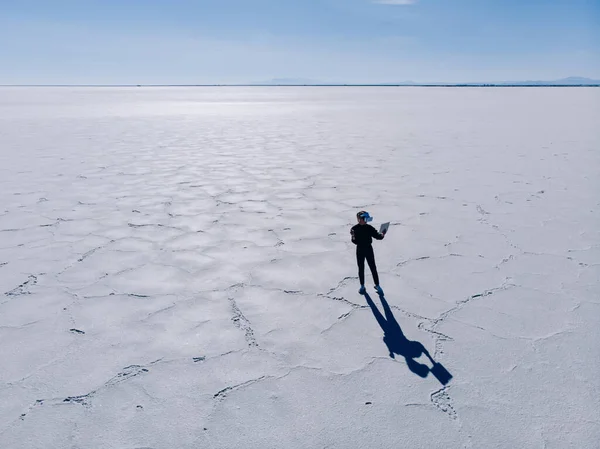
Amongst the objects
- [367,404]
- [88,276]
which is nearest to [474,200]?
[367,404]

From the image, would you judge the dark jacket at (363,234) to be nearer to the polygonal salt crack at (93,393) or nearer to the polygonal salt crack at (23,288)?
the polygonal salt crack at (93,393)

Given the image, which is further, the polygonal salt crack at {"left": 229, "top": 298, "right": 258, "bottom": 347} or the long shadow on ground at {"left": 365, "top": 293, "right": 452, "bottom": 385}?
the polygonal salt crack at {"left": 229, "top": 298, "right": 258, "bottom": 347}

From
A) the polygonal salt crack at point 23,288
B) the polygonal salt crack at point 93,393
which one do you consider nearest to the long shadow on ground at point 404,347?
the polygonal salt crack at point 93,393

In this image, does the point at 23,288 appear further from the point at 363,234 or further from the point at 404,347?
the point at 404,347

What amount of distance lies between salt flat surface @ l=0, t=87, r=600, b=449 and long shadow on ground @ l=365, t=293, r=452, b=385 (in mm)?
11

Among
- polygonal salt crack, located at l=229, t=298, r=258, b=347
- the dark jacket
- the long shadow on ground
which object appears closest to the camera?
the long shadow on ground

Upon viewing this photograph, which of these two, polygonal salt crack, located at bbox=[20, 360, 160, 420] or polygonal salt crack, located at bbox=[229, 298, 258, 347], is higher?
polygonal salt crack, located at bbox=[229, 298, 258, 347]

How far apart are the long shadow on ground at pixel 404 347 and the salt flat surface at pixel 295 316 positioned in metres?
0.01

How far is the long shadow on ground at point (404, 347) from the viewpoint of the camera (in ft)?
5.48

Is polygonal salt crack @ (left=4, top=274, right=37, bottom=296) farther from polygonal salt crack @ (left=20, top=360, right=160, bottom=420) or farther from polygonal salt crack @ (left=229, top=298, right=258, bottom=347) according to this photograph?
polygonal salt crack @ (left=229, top=298, right=258, bottom=347)

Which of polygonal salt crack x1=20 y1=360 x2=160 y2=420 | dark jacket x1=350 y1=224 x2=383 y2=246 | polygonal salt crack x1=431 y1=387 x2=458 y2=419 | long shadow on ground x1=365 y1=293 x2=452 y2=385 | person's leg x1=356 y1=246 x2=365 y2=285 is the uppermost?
dark jacket x1=350 y1=224 x2=383 y2=246

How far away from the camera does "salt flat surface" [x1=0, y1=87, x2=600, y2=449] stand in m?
1.44

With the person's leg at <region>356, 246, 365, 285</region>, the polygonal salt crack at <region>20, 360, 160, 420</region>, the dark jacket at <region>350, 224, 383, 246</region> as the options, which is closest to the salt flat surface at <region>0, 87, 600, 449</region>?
the polygonal salt crack at <region>20, 360, 160, 420</region>

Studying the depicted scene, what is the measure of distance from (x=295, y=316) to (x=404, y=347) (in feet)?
1.85
